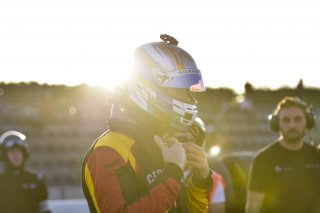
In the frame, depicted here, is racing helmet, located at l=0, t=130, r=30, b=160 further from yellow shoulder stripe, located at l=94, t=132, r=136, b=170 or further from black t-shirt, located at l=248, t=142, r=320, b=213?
yellow shoulder stripe, located at l=94, t=132, r=136, b=170

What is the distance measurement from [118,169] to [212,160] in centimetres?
584

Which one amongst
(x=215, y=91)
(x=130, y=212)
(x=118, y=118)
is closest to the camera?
(x=130, y=212)

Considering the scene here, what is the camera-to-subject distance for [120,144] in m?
2.91

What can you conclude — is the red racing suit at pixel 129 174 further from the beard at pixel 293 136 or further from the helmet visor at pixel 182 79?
the beard at pixel 293 136

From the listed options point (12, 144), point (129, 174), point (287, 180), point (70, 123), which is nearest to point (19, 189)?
point (12, 144)

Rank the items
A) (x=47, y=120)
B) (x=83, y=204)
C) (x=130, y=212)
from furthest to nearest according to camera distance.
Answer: (x=47, y=120), (x=83, y=204), (x=130, y=212)

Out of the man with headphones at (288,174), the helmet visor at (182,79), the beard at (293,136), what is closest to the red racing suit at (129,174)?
the helmet visor at (182,79)

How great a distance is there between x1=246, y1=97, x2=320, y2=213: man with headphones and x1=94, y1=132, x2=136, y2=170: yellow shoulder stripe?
3.17m

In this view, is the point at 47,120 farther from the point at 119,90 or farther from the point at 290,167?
the point at 119,90

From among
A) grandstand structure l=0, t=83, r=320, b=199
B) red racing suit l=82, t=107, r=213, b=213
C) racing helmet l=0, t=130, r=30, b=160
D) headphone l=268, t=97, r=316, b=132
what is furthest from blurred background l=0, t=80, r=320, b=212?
red racing suit l=82, t=107, r=213, b=213

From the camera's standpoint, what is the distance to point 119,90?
3172 mm

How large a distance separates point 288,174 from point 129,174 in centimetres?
340

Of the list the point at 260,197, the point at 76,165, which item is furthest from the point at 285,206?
the point at 76,165

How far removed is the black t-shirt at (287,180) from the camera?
5.92m
